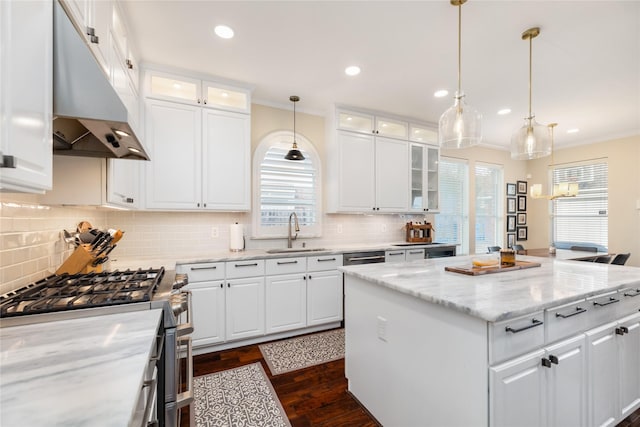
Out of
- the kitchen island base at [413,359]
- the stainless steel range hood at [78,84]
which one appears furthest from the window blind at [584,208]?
the stainless steel range hood at [78,84]

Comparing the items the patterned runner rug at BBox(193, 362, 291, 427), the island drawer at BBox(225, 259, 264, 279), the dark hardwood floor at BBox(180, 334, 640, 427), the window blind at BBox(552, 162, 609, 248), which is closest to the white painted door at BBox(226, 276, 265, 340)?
the island drawer at BBox(225, 259, 264, 279)

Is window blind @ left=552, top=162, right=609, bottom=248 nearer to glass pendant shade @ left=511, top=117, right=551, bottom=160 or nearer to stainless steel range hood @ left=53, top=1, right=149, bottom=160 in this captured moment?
glass pendant shade @ left=511, top=117, right=551, bottom=160

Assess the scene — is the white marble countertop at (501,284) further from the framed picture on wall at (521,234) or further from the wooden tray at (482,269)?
the framed picture on wall at (521,234)

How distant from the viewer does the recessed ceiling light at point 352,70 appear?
279 cm

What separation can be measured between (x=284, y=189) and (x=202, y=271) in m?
1.46

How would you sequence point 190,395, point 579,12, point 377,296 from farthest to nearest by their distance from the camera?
point 579,12
point 377,296
point 190,395

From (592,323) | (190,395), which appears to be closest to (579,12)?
(592,323)

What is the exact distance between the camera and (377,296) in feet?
5.90

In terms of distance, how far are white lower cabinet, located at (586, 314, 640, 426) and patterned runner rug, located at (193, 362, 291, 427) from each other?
5.89ft

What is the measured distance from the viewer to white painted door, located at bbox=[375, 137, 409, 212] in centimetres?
396

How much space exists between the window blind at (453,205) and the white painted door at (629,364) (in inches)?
128

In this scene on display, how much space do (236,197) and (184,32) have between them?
1531mm

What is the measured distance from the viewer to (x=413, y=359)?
5.03 ft

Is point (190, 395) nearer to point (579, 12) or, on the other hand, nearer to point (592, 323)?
point (592, 323)
